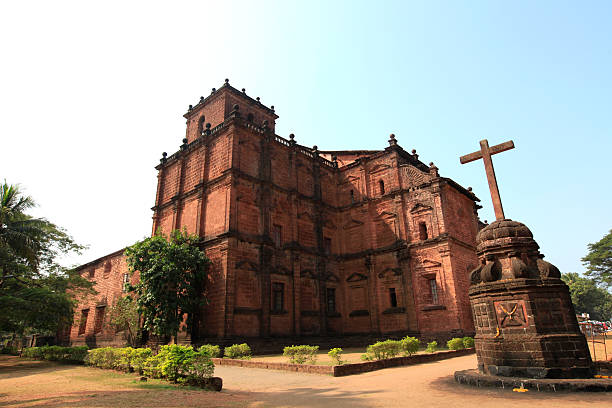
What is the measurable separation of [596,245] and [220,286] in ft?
137

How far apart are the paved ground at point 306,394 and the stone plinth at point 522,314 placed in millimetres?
1083

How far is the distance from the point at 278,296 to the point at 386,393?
1516 cm

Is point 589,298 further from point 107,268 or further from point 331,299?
point 107,268

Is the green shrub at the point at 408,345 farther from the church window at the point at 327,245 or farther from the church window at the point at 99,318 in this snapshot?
the church window at the point at 99,318

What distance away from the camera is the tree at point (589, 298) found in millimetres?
63875

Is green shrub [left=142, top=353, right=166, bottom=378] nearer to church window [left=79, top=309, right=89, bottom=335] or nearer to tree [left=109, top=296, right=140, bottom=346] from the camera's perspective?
tree [left=109, top=296, right=140, bottom=346]

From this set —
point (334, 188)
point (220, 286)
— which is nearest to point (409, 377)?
point (220, 286)

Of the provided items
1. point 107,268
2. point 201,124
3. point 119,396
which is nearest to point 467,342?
point 119,396

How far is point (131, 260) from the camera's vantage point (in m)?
19.5

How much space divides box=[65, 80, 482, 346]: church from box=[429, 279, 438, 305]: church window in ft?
0.21

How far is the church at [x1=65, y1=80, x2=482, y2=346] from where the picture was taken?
20.9 meters

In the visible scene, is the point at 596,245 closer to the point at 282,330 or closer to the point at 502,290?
the point at 282,330

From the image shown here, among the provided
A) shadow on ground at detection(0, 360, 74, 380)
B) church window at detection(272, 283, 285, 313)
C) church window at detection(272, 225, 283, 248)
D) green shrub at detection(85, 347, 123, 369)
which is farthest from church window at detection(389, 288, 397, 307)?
shadow on ground at detection(0, 360, 74, 380)

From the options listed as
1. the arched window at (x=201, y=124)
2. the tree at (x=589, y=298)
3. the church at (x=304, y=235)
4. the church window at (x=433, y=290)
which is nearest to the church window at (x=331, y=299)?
the church at (x=304, y=235)
